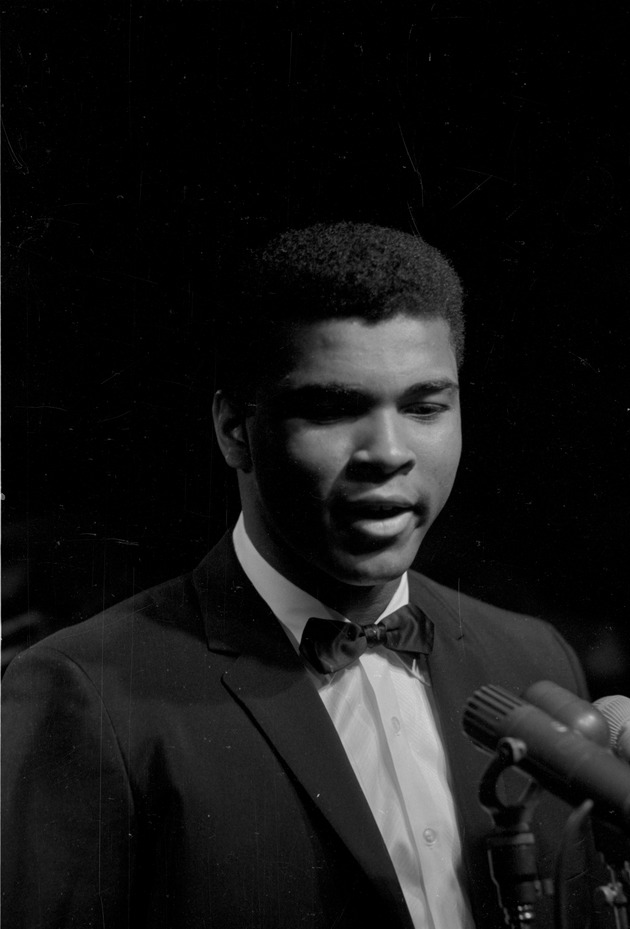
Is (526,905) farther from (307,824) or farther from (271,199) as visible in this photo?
(271,199)

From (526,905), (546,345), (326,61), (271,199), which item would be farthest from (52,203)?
(526,905)

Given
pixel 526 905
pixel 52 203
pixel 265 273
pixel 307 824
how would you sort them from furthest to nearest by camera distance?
pixel 52 203 → pixel 265 273 → pixel 307 824 → pixel 526 905

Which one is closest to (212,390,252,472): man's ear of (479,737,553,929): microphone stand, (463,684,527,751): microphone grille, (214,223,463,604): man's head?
(214,223,463,604): man's head

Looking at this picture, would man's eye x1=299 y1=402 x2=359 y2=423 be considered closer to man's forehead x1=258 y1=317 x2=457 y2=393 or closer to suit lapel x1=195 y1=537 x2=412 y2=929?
man's forehead x1=258 y1=317 x2=457 y2=393

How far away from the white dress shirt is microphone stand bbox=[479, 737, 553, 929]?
7.8 inches

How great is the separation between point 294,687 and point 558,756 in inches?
24.9

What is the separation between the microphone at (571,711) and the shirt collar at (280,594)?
1.56ft

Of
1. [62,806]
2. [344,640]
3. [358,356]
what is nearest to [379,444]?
[358,356]

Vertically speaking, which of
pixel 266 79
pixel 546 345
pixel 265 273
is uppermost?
pixel 266 79

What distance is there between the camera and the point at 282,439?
7.15 ft

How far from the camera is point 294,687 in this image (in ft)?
7.07

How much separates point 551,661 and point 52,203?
1.67 metres

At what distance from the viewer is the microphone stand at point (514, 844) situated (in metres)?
1.87

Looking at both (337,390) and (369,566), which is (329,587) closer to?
(369,566)
